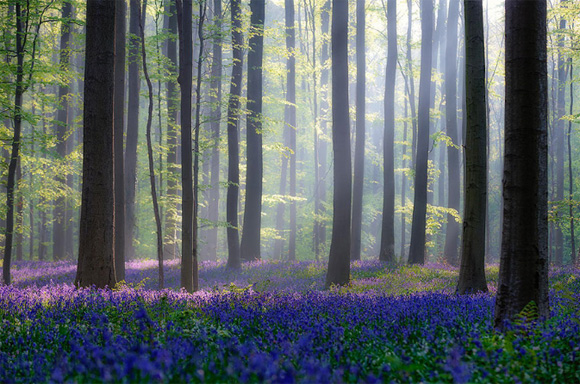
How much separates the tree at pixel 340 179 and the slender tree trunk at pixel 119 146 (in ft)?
19.3

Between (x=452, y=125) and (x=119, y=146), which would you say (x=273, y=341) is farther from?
(x=452, y=125)

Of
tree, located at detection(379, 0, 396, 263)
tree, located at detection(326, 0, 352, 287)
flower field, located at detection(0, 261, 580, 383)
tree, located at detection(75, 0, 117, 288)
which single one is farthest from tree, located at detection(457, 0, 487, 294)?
tree, located at detection(379, 0, 396, 263)

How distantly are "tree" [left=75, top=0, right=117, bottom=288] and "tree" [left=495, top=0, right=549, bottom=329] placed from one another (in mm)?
7313

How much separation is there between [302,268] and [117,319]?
41.6 ft

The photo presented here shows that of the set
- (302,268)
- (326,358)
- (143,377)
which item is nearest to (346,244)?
(302,268)

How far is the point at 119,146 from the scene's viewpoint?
13109mm

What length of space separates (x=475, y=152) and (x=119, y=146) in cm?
946

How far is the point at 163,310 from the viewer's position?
6.50m

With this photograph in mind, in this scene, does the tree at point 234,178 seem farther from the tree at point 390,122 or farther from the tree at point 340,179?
the tree at point 390,122

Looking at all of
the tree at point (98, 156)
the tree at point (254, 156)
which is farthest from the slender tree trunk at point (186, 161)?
the tree at point (254, 156)

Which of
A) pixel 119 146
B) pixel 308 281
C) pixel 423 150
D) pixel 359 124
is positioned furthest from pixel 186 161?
pixel 423 150

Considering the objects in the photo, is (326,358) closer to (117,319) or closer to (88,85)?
(117,319)

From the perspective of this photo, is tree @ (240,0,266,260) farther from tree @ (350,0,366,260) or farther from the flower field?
the flower field

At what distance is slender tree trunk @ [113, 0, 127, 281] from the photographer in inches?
504
